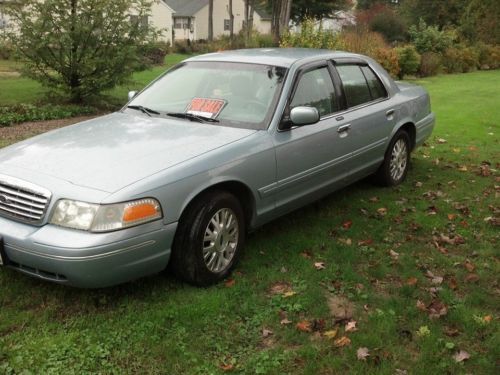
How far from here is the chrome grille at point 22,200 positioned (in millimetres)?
3430

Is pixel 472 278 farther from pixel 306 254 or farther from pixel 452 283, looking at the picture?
pixel 306 254

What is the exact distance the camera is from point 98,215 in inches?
130

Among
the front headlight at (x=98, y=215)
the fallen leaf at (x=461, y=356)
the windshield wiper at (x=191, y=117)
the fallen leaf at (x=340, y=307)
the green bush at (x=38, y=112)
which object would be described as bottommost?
the fallen leaf at (x=461, y=356)

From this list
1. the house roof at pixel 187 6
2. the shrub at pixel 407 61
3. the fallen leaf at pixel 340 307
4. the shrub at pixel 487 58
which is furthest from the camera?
the house roof at pixel 187 6

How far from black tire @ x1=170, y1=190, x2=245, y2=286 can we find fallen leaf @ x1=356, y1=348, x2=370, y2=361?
119 cm

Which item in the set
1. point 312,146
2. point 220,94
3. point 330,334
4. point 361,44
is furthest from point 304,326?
point 361,44

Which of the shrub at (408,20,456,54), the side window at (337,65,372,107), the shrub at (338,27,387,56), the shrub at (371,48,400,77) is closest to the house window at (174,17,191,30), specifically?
the shrub at (408,20,456,54)

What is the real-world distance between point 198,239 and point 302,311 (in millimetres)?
856

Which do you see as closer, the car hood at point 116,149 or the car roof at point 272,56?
the car hood at point 116,149

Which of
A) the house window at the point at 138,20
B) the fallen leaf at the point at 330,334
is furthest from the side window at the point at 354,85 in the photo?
the house window at the point at 138,20

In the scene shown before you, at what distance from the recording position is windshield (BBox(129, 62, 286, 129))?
4.56 metres

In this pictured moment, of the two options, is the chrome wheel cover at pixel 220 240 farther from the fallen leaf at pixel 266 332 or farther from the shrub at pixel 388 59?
the shrub at pixel 388 59

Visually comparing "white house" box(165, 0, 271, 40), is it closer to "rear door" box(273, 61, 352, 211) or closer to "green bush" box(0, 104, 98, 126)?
"green bush" box(0, 104, 98, 126)

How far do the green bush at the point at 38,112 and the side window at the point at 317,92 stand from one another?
21.4ft
